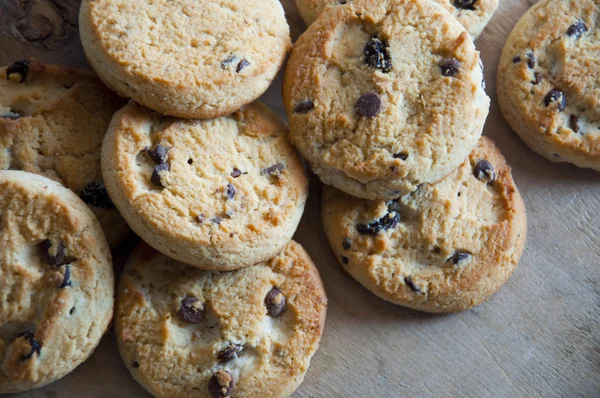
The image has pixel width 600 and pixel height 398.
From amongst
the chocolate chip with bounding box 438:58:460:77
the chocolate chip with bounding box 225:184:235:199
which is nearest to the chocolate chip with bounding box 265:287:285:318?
the chocolate chip with bounding box 225:184:235:199

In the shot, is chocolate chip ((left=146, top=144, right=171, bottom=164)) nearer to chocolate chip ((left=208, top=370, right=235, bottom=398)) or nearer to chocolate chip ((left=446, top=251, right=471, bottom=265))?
chocolate chip ((left=208, top=370, right=235, bottom=398))

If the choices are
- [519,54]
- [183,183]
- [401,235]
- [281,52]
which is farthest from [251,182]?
[519,54]

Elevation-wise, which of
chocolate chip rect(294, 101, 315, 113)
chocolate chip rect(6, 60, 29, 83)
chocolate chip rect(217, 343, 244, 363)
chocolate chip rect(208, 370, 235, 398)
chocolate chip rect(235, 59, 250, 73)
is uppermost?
chocolate chip rect(235, 59, 250, 73)

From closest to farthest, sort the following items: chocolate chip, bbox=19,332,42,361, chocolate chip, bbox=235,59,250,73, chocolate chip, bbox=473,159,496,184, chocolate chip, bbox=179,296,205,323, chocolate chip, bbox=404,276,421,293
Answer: chocolate chip, bbox=19,332,42,361 → chocolate chip, bbox=235,59,250,73 → chocolate chip, bbox=179,296,205,323 → chocolate chip, bbox=404,276,421,293 → chocolate chip, bbox=473,159,496,184

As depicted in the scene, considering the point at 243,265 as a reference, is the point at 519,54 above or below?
above

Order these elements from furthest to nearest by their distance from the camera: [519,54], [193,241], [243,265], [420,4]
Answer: [519,54] < [420,4] < [243,265] < [193,241]

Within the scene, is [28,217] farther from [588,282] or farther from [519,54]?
[588,282]

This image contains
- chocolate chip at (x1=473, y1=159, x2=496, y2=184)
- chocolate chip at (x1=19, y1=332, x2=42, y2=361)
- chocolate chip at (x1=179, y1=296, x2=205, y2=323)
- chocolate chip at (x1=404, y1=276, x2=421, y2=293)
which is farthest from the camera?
chocolate chip at (x1=473, y1=159, x2=496, y2=184)
